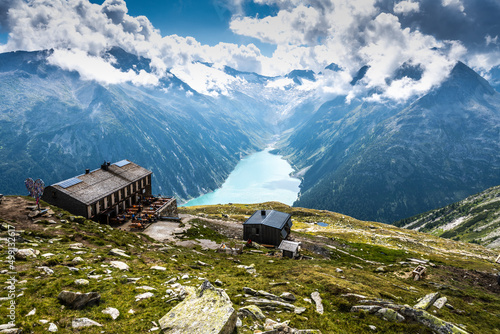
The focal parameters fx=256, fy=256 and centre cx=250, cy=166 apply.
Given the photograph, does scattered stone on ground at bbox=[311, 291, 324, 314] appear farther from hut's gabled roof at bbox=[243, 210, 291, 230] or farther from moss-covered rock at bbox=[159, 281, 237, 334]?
hut's gabled roof at bbox=[243, 210, 291, 230]

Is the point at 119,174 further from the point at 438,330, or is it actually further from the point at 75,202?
the point at 438,330

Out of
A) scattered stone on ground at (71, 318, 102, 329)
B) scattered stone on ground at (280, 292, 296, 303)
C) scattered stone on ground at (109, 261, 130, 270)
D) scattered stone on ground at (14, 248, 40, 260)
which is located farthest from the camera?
scattered stone on ground at (109, 261, 130, 270)

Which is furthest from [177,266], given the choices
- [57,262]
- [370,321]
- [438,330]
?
[438,330]

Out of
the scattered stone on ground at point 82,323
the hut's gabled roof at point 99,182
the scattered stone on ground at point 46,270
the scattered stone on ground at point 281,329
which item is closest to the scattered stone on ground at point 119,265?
the scattered stone on ground at point 46,270

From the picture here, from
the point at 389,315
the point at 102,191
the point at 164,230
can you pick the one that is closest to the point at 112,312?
the point at 389,315

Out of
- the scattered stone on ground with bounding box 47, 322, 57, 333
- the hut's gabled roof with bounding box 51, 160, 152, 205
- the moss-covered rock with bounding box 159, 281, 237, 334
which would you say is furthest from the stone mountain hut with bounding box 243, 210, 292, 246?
the scattered stone on ground with bounding box 47, 322, 57, 333

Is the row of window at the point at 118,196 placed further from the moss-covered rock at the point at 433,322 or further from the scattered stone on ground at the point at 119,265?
the moss-covered rock at the point at 433,322

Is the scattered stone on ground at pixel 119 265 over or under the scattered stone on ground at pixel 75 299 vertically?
under
